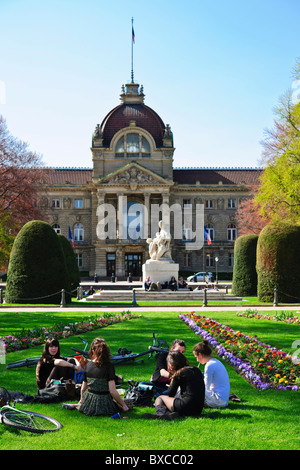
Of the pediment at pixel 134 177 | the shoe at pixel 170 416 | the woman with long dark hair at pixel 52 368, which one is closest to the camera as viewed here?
the shoe at pixel 170 416

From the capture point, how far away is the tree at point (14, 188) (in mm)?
40438

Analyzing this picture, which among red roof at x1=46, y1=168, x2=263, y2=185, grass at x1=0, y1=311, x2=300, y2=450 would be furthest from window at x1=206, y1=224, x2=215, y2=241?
grass at x1=0, y1=311, x2=300, y2=450

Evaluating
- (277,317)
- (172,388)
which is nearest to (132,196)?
(277,317)

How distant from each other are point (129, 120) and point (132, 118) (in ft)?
2.00

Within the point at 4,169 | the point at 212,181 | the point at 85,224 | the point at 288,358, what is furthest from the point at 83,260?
the point at 288,358

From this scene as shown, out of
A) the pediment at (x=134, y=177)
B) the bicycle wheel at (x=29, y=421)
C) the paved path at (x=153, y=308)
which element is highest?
the pediment at (x=134, y=177)

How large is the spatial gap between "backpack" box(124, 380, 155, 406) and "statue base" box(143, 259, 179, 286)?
85.3 feet

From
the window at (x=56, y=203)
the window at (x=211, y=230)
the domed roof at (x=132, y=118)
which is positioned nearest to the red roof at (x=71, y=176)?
the window at (x=56, y=203)

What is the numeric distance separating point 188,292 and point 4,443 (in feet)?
88.9

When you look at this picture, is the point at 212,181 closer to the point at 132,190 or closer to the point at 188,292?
the point at 132,190

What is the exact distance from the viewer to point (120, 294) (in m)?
33.1

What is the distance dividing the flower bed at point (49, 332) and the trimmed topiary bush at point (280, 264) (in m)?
11.3

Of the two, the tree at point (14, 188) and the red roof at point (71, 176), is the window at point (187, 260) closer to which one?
the red roof at point (71, 176)

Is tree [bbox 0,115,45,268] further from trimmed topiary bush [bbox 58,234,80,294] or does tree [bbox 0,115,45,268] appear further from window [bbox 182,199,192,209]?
window [bbox 182,199,192,209]
